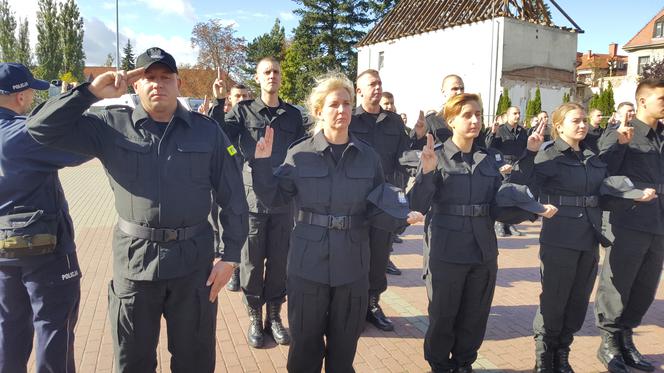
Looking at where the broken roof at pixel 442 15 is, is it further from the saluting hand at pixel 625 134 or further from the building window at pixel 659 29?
the saluting hand at pixel 625 134

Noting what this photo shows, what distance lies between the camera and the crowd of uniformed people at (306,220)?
261 cm

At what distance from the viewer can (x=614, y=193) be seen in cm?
365

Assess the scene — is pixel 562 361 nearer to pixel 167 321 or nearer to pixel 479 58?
pixel 167 321

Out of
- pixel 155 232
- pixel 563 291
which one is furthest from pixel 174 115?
pixel 563 291

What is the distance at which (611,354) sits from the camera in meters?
3.97

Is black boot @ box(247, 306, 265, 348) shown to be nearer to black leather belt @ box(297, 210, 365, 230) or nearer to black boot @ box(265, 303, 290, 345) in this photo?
black boot @ box(265, 303, 290, 345)

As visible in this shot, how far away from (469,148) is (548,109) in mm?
29708

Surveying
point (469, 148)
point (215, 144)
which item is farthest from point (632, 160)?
point (215, 144)

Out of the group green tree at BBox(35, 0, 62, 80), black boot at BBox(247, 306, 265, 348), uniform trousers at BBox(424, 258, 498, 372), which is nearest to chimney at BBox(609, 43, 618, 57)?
green tree at BBox(35, 0, 62, 80)

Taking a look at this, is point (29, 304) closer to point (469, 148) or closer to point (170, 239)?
point (170, 239)

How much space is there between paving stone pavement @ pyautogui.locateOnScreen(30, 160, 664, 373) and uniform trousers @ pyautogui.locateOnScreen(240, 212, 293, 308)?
44 cm

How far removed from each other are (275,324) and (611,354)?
9.49ft

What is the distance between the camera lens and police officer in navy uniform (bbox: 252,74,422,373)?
2980 millimetres

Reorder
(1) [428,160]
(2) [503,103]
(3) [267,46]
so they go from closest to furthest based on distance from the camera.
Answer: (1) [428,160]
(2) [503,103]
(3) [267,46]
